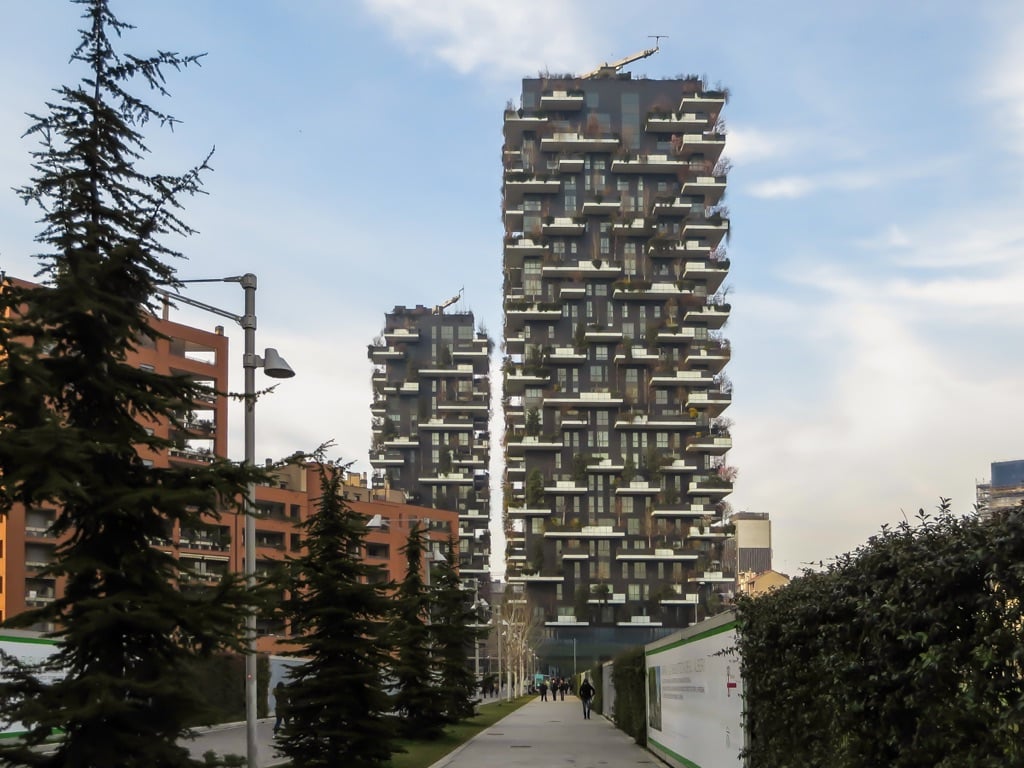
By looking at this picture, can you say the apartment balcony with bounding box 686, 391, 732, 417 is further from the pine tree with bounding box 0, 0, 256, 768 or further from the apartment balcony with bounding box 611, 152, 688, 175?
the pine tree with bounding box 0, 0, 256, 768

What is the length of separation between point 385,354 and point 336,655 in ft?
533

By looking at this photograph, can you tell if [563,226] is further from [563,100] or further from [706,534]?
[706,534]

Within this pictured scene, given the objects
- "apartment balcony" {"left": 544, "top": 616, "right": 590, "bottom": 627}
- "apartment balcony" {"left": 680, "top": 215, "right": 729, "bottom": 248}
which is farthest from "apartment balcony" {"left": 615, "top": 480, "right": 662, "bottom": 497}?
"apartment balcony" {"left": 680, "top": 215, "right": 729, "bottom": 248}

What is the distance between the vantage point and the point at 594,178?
13750 centimetres

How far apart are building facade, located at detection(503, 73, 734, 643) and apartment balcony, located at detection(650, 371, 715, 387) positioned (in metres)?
0.16

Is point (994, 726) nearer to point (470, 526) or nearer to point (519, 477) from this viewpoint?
point (519, 477)

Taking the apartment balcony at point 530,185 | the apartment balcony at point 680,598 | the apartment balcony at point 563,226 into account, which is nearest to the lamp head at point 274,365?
the apartment balcony at point 680,598

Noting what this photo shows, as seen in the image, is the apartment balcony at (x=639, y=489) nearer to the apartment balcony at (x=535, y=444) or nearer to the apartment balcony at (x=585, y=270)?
the apartment balcony at (x=535, y=444)

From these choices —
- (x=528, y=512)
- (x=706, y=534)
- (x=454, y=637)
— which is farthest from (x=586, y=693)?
(x=528, y=512)

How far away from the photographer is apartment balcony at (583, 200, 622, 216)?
135 metres

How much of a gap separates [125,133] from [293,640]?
45.4 feet

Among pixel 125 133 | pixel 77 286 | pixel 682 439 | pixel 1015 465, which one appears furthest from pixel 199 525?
pixel 1015 465

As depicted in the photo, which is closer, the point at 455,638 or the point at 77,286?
the point at 77,286

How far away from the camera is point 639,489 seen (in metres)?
128
